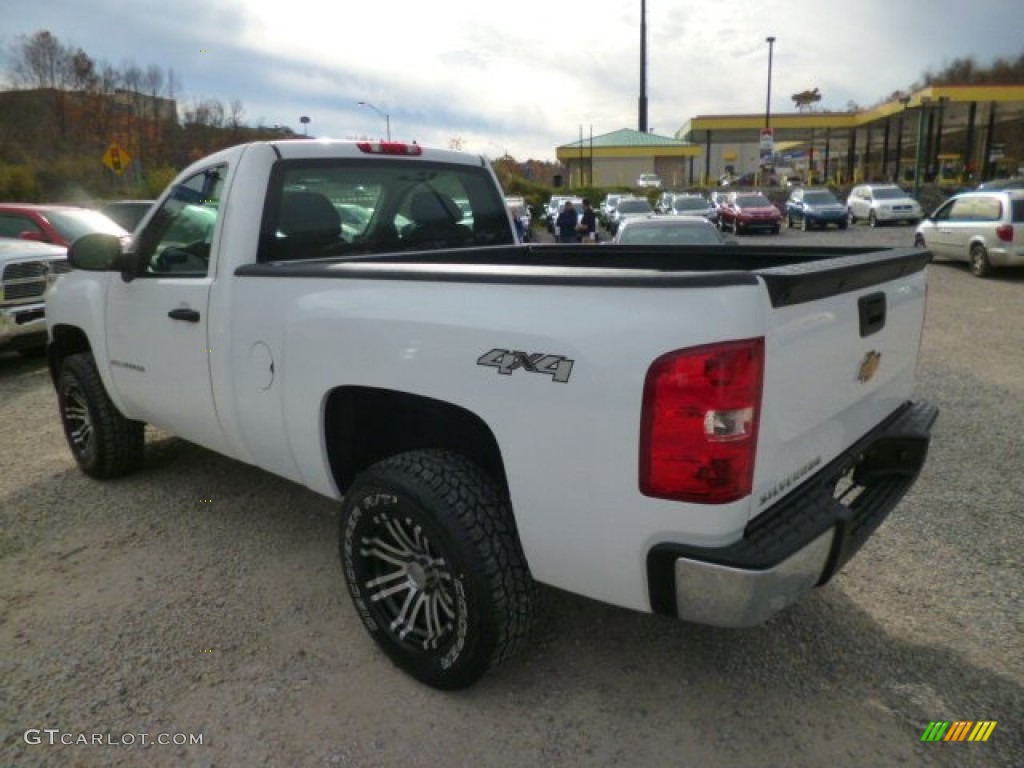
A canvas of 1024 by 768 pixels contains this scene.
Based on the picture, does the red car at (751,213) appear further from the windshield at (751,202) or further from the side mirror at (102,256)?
the side mirror at (102,256)

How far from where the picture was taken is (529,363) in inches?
87.0

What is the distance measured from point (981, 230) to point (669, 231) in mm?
7469

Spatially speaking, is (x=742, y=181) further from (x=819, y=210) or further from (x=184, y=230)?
(x=184, y=230)

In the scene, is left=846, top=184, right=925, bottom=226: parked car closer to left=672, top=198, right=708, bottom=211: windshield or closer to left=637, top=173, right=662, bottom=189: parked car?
left=672, top=198, right=708, bottom=211: windshield

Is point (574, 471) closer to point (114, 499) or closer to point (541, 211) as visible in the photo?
point (114, 499)

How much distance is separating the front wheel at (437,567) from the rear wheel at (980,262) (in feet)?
47.5

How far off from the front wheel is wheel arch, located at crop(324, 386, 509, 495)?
133 millimetres

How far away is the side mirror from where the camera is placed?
396cm

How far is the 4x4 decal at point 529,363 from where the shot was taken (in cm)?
213

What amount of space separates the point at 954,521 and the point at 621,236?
6899 mm

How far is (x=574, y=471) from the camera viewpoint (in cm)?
218

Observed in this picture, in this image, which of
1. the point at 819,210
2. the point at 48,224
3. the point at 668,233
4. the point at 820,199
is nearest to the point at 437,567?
the point at 668,233

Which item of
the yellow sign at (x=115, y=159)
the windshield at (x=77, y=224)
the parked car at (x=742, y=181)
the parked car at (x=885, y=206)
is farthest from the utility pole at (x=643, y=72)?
the windshield at (x=77, y=224)

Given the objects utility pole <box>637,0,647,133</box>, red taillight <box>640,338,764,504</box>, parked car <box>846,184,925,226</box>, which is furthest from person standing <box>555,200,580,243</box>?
utility pole <box>637,0,647,133</box>
